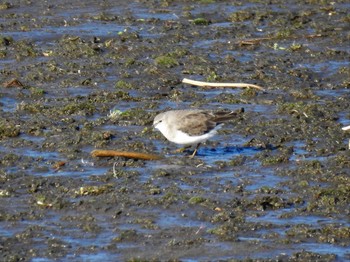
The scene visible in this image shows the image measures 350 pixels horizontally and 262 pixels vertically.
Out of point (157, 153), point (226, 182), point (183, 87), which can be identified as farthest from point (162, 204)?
point (183, 87)

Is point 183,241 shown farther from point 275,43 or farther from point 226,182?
point 275,43

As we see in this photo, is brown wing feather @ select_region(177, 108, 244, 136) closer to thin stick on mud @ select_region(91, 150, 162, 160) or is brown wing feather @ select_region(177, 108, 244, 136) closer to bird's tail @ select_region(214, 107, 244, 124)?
bird's tail @ select_region(214, 107, 244, 124)

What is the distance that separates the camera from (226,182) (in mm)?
12570

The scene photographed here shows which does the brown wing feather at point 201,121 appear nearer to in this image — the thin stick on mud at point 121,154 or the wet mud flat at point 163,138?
the wet mud flat at point 163,138

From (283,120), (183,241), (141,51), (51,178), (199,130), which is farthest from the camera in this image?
(141,51)

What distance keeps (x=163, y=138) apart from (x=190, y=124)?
910 mm

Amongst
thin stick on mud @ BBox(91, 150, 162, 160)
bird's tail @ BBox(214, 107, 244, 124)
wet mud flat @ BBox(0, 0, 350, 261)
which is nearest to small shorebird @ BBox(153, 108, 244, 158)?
bird's tail @ BBox(214, 107, 244, 124)

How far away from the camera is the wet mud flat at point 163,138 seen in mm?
10898

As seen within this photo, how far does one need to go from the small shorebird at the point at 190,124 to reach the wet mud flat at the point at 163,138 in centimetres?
30

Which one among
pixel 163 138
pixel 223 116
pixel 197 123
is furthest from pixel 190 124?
pixel 163 138

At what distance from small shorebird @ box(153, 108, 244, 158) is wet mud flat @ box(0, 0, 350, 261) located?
0.99 ft

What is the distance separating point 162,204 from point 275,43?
302 inches

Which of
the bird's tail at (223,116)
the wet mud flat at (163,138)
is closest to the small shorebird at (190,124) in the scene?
the bird's tail at (223,116)

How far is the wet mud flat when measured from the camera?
1090 centimetres
